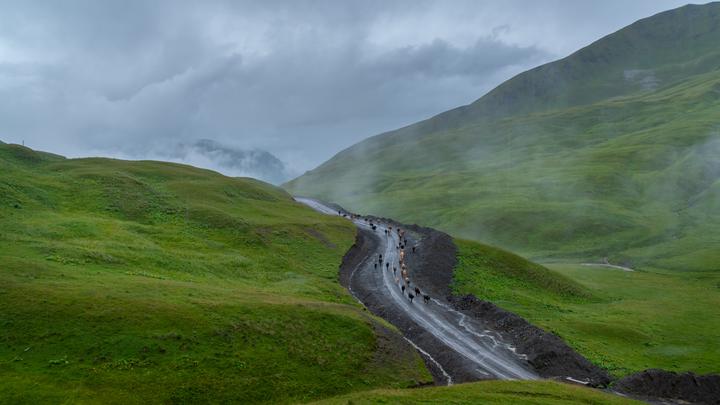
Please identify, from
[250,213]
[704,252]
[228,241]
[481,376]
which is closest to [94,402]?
[481,376]

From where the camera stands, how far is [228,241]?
83438 millimetres

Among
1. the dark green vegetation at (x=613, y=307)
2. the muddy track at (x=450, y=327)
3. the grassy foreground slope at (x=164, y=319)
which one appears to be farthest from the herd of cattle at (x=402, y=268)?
the grassy foreground slope at (x=164, y=319)

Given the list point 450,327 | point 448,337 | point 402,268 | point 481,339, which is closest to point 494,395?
point 448,337

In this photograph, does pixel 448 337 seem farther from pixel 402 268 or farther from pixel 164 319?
pixel 164 319

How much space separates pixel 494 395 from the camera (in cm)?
3834

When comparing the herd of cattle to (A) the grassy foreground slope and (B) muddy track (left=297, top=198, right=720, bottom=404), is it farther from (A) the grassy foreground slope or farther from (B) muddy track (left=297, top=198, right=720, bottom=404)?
(A) the grassy foreground slope

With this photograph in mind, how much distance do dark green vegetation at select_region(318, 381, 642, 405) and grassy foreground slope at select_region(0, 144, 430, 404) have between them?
5486mm

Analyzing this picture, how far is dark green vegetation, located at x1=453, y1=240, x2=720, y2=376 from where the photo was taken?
59.4 metres

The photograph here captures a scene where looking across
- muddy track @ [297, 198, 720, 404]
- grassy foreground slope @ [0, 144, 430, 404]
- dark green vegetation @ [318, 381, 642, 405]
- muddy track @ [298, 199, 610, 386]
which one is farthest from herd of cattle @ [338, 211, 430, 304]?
dark green vegetation @ [318, 381, 642, 405]

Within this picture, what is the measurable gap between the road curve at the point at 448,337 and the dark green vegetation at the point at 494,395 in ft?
19.9

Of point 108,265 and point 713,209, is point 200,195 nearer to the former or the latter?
point 108,265

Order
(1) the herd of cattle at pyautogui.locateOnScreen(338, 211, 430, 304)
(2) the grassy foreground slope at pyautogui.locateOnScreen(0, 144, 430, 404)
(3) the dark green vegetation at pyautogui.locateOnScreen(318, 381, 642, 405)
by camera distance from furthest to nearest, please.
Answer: (1) the herd of cattle at pyautogui.locateOnScreen(338, 211, 430, 304), (2) the grassy foreground slope at pyautogui.locateOnScreen(0, 144, 430, 404), (3) the dark green vegetation at pyautogui.locateOnScreen(318, 381, 642, 405)

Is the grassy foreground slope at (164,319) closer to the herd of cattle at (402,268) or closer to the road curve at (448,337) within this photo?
the road curve at (448,337)

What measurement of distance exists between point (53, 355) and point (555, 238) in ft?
473
